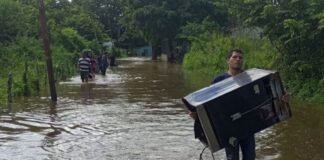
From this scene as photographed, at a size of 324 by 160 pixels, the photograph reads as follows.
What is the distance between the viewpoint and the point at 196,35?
137ft

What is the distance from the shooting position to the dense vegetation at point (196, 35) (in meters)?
16.6

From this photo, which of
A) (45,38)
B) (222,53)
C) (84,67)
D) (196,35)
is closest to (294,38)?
(45,38)

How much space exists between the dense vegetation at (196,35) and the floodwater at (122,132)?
228 cm

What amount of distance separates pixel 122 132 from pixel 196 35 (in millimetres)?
31618

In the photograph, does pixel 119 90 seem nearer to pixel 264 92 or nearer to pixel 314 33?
pixel 314 33

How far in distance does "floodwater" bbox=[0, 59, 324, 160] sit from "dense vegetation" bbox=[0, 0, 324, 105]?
7.49 ft

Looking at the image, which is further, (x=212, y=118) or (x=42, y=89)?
(x=42, y=89)

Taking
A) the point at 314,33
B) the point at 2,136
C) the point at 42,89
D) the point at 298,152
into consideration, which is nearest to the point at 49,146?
the point at 2,136

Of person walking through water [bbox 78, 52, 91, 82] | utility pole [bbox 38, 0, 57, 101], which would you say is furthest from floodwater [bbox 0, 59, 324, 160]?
person walking through water [bbox 78, 52, 91, 82]

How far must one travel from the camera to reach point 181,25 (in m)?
48.4

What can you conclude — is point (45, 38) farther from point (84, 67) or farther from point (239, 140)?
point (239, 140)

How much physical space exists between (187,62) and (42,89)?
1918 centimetres

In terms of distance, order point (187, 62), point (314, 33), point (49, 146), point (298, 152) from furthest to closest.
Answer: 1. point (187, 62)
2. point (314, 33)
3. point (49, 146)
4. point (298, 152)

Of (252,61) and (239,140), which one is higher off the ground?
(252,61)
